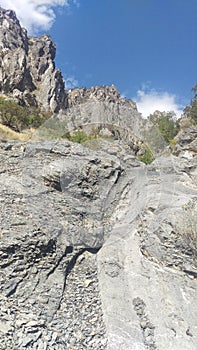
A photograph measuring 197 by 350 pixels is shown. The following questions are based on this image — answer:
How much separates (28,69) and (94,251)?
137 feet

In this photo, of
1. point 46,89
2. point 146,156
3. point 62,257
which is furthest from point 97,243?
point 46,89

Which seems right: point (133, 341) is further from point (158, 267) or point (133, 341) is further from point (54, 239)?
point (54, 239)

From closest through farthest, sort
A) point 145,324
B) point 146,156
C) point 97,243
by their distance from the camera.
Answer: point 145,324, point 97,243, point 146,156

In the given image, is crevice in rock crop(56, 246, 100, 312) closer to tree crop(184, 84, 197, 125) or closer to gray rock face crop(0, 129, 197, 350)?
gray rock face crop(0, 129, 197, 350)

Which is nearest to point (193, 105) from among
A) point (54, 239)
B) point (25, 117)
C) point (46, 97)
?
point (25, 117)

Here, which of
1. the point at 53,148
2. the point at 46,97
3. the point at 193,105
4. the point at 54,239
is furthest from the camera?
the point at 46,97

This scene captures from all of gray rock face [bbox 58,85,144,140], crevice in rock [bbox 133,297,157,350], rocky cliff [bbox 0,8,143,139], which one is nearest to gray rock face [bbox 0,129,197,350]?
crevice in rock [bbox 133,297,157,350]

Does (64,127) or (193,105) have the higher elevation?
(193,105)

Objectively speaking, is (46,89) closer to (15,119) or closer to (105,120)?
(15,119)

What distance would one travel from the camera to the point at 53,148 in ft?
30.1

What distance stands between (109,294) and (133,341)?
120 cm

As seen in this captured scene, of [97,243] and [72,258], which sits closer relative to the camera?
[72,258]

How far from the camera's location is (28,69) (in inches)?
1636

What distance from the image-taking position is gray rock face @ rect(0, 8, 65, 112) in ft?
117
